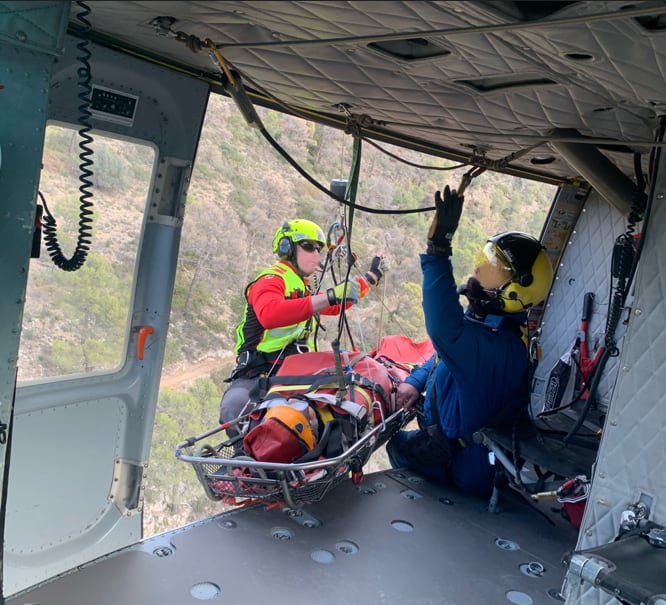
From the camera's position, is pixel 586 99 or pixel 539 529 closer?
pixel 586 99

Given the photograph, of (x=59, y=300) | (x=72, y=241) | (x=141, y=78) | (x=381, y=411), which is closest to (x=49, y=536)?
(x=381, y=411)

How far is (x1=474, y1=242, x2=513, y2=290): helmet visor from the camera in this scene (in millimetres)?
3408

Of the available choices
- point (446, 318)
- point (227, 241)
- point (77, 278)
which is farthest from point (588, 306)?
point (227, 241)

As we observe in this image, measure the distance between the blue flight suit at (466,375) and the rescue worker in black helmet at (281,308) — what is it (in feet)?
2.64

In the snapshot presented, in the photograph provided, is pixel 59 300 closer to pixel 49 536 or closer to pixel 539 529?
pixel 49 536

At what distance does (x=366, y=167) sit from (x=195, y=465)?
22.7 metres

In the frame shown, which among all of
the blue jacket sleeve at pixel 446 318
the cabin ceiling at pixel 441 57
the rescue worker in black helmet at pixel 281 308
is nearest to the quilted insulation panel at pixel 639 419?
the cabin ceiling at pixel 441 57

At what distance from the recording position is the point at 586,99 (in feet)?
7.93

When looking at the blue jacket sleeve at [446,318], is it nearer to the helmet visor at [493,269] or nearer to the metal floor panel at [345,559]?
the helmet visor at [493,269]

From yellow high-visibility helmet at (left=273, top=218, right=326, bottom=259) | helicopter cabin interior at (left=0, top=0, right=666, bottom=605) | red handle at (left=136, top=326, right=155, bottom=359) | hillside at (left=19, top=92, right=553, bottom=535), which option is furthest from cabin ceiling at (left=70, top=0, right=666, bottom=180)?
hillside at (left=19, top=92, right=553, bottom=535)

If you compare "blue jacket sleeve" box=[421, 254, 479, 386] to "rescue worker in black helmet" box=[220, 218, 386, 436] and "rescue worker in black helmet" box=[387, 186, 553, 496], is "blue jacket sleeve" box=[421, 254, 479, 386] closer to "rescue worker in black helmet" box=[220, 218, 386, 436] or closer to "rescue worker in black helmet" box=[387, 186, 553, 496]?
"rescue worker in black helmet" box=[387, 186, 553, 496]

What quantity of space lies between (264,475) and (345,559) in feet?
1.86

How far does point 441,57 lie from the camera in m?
2.19

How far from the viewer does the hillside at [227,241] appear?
15.3 m
